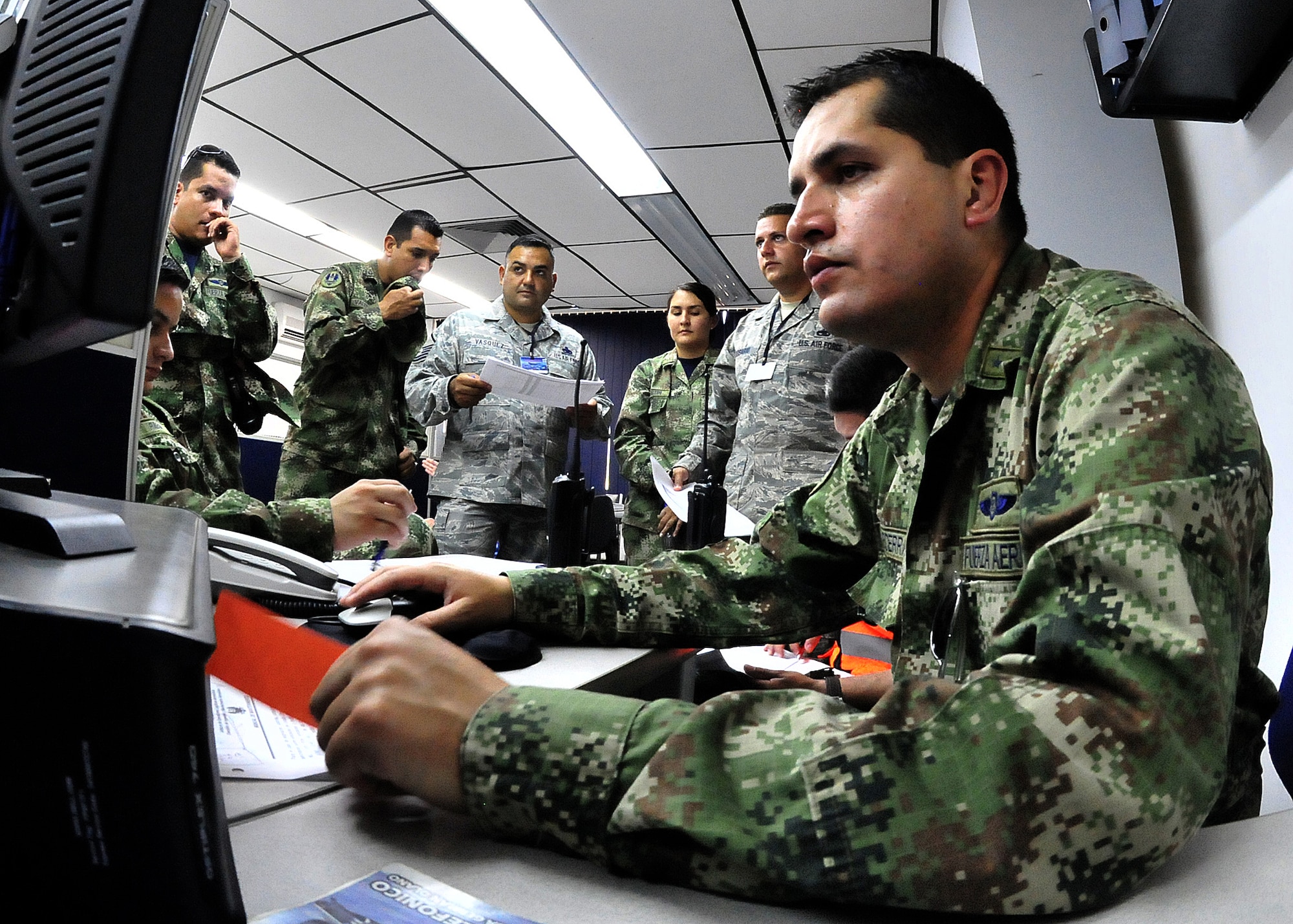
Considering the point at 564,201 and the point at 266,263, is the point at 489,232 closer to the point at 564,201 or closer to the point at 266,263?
the point at 564,201

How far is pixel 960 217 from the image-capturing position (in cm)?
75

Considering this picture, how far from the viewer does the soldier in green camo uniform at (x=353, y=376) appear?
2.45 meters

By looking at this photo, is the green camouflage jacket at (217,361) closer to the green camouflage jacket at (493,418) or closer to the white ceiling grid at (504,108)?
the green camouflage jacket at (493,418)

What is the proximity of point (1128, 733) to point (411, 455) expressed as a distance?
257cm

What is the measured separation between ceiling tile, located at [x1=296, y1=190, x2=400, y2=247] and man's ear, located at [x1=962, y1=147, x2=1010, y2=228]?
4119 mm

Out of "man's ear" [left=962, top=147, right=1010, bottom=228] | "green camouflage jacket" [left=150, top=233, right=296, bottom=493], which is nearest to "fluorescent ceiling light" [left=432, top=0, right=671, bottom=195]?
"green camouflage jacket" [left=150, top=233, right=296, bottom=493]

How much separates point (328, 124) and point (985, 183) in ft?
11.3

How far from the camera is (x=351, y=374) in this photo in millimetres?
2523

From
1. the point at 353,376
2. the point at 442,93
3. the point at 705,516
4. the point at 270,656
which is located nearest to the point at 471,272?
the point at 442,93

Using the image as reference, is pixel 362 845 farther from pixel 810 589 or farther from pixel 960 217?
pixel 960 217

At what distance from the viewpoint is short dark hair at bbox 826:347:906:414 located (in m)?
1.67

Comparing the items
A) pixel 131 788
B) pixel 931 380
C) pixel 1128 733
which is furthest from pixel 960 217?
pixel 131 788

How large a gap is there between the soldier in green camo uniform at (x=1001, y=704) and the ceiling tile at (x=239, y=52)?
295 cm

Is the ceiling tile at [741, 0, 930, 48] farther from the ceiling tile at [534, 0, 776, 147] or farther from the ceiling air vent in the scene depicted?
the ceiling air vent
